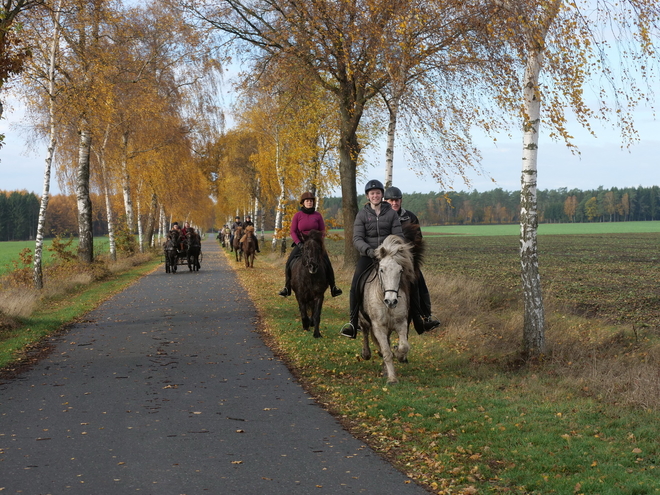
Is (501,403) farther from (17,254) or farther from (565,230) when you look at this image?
(565,230)

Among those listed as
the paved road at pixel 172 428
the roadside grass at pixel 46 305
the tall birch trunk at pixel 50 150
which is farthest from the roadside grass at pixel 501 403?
the tall birch trunk at pixel 50 150

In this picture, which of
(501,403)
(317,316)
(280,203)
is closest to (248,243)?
(280,203)

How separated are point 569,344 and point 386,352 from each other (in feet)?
11.9

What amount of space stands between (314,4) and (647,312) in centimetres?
1104

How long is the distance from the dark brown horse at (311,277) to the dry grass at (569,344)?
90.2 inches

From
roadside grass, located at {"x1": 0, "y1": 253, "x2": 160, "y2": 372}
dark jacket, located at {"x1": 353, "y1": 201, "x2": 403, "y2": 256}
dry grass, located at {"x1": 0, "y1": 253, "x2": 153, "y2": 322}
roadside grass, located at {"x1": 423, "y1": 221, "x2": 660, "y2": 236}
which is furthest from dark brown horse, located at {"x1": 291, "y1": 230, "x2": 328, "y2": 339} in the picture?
roadside grass, located at {"x1": 423, "y1": 221, "x2": 660, "y2": 236}

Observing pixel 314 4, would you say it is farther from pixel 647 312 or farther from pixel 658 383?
pixel 658 383

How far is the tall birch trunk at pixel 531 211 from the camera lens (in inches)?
347

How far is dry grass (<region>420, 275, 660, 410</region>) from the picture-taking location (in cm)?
753

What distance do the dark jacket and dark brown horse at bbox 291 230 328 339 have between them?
10.0ft

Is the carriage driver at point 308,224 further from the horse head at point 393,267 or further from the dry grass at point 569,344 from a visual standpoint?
the horse head at point 393,267

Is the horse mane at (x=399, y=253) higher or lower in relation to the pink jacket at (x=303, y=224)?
lower

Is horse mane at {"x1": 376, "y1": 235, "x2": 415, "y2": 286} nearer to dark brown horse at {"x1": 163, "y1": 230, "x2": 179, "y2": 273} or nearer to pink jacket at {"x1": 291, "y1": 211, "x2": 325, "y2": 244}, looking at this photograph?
pink jacket at {"x1": 291, "y1": 211, "x2": 325, "y2": 244}

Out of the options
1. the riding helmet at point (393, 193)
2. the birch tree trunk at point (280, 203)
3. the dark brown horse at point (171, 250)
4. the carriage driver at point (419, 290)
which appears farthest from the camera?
the birch tree trunk at point (280, 203)
